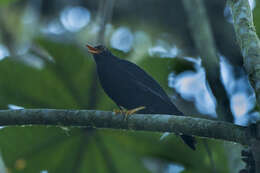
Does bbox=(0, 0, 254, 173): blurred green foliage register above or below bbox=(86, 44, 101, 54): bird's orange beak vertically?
below

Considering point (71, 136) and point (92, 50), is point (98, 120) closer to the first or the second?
point (71, 136)

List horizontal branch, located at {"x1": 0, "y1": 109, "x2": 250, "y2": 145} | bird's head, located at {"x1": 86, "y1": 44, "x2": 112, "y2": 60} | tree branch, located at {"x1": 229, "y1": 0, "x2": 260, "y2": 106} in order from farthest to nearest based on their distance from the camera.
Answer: bird's head, located at {"x1": 86, "y1": 44, "x2": 112, "y2": 60}, horizontal branch, located at {"x1": 0, "y1": 109, "x2": 250, "y2": 145}, tree branch, located at {"x1": 229, "y1": 0, "x2": 260, "y2": 106}

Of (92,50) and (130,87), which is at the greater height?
(92,50)

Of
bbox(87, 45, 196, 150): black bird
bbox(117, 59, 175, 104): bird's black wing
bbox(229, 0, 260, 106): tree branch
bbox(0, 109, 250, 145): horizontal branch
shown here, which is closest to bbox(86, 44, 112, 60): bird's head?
bbox(87, 45, 196, 150): black bird

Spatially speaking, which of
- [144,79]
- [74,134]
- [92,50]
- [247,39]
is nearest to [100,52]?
[92,50]

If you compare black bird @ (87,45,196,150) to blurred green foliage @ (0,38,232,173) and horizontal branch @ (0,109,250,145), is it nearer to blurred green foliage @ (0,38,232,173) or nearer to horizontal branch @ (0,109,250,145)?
blurred green foliage @ (0,38,232,173)

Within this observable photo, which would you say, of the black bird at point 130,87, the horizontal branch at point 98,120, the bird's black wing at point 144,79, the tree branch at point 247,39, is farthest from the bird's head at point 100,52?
the tree branch at point 247,39

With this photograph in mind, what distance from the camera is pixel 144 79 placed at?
10.3 ft

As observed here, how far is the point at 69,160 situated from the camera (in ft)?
11.6

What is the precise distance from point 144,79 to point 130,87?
300 millimetres

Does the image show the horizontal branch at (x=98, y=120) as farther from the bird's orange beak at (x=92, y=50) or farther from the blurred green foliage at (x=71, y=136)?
the bird's orange beak at (x=92, y=50)

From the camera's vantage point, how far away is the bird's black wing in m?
3.03

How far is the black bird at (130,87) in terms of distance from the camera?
304cm

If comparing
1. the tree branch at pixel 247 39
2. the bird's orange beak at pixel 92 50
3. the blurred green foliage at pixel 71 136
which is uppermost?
the tree branch at pixel 247 39
